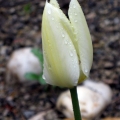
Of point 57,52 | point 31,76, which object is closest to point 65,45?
point 57,52

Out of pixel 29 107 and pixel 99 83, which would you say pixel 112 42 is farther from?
pixel 29 107

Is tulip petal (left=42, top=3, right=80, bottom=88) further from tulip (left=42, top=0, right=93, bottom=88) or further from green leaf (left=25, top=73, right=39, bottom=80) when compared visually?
green leaf (left=25, top=73, right=39, bottom=80)

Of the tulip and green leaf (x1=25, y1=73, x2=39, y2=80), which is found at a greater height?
the tulip

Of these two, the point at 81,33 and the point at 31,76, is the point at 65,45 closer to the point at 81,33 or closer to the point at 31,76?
the point at 81,33

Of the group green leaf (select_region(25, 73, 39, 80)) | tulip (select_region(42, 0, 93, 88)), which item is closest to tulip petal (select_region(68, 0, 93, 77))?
tulip (select_region(42, 0, 93, 88))

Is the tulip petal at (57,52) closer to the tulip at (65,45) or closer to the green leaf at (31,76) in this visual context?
the tulip at (65,45)

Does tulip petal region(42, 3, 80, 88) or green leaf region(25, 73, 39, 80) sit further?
green leaf region(25, 73, 39, 80)

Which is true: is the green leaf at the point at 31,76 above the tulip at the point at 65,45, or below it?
below

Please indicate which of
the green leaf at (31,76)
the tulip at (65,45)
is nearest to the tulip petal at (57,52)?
the tulip at (65,45)
